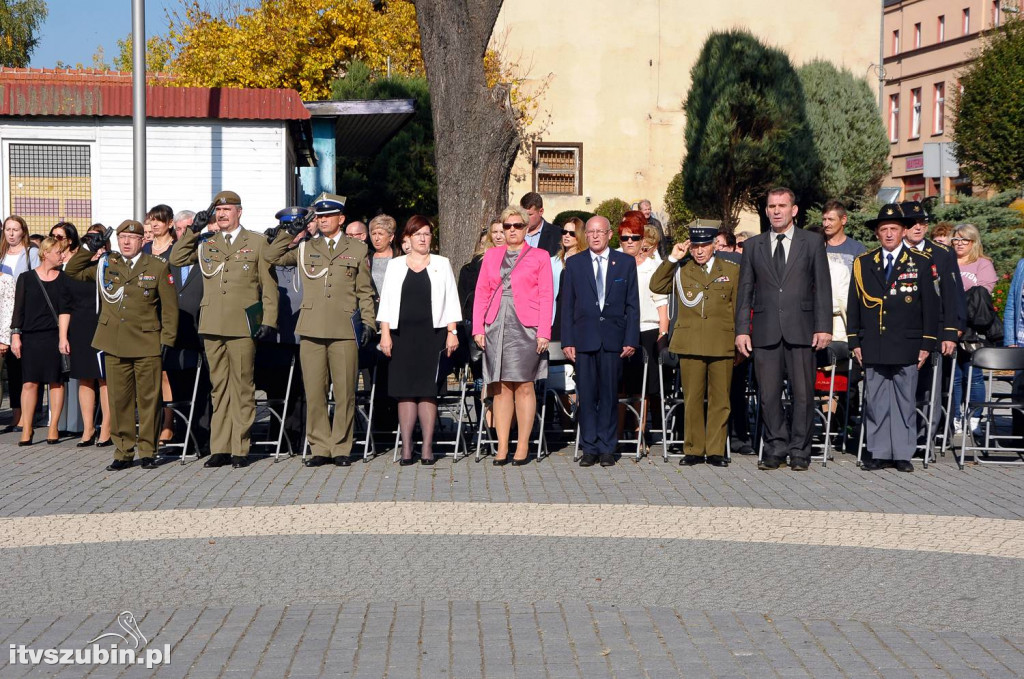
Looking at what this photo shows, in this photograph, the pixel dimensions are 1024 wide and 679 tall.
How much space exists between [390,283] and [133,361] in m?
2.11

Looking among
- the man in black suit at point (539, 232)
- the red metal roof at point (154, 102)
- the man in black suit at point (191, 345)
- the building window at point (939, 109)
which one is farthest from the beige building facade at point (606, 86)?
the man in black suit at point (191, 345)

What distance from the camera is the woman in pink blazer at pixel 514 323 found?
10523 millimetres

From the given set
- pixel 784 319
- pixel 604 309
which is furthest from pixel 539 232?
pixel 784 319

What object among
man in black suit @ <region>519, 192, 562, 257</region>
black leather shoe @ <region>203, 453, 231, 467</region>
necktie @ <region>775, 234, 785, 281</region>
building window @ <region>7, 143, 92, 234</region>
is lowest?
black leather shoe @ <region>203, 453, 231, 467</region>

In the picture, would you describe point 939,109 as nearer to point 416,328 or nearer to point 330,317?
point 416,328

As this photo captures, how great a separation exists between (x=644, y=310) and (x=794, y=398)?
164 centimetres

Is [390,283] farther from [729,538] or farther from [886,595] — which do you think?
[886,595]

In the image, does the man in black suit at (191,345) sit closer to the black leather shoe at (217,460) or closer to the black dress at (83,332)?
the black leather shoe at (217,460)

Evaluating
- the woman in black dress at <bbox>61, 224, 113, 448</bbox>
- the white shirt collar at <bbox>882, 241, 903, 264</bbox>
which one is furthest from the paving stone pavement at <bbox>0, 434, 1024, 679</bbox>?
the white shirt collar at <bbox>882, 241, 903, 264</bbox>

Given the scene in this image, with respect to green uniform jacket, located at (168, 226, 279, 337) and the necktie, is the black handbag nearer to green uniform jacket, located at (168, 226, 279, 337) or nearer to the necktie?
green uniform jacket, located at (168, 226, 279, 337)

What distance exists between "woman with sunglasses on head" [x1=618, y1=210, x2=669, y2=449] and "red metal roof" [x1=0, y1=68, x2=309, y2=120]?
25.9ft

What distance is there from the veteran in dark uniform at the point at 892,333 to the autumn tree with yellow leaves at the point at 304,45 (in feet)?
90.9

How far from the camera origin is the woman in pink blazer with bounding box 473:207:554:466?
10.5 meters

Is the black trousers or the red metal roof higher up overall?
the red metal roof
